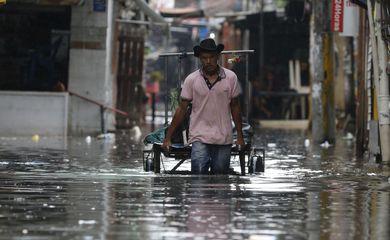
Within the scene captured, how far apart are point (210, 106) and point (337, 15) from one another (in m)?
11.5

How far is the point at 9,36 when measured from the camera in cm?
2803

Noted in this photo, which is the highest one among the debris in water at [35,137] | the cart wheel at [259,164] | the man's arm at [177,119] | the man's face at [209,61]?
the man's face at [209,61]

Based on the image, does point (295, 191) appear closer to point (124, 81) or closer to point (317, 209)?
point (317, 209)

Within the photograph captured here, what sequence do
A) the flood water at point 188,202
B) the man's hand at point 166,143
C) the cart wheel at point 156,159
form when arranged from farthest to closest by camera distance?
the cart wheel at point 156,159 < the man's hand at point 166,143 < the flood water at point 188,202

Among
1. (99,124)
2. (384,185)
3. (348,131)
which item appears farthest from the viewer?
(348,131)

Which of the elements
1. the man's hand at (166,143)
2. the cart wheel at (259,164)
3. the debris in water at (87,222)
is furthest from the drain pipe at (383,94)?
the debris in water at (87,222)

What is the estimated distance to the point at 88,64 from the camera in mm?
27641

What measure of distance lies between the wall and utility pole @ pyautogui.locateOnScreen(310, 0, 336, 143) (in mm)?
6301

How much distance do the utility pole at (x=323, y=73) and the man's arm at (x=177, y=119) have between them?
1246 centimetres

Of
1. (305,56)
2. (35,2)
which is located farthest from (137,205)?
(305,56)

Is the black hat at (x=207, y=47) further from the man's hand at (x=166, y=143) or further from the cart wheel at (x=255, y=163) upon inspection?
the cart wheel at (x=255, y=163)

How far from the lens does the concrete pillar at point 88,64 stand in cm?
2752

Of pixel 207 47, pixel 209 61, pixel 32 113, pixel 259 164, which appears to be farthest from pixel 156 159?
pixel 32 113

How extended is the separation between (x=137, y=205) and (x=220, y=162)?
3.09 metres
